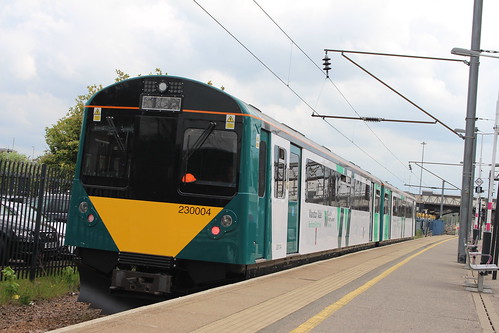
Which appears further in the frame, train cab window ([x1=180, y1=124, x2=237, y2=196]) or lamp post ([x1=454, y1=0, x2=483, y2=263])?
lamp post ([x1=454, y1=0, x2=483, y2=263])

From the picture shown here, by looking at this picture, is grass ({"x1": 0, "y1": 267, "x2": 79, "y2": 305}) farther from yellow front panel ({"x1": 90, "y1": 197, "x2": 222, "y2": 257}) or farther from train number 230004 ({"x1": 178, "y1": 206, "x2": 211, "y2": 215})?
train number 230004 ({"x1": 178, "y1": 206, "x2": 211, "y2": 215})

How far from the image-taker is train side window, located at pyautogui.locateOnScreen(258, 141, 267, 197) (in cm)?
882

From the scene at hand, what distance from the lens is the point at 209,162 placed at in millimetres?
8203

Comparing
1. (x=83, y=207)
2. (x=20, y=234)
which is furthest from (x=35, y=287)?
(x=83, y=207)

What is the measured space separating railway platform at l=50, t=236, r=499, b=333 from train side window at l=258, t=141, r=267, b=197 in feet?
4.84

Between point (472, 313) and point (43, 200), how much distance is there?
296 inches

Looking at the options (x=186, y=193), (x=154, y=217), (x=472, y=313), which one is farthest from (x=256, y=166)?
(x=472, y=313)

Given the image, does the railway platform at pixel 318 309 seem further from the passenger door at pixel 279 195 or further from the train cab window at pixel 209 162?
the train cab window at pixel 209 162

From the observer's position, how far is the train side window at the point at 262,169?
347 inches

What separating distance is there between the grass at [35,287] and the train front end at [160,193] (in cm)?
115

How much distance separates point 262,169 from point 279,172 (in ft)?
3.31

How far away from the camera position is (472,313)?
818 centimetres

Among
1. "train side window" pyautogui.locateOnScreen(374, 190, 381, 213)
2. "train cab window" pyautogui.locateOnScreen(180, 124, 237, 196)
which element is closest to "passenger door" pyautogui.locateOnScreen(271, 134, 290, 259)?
"train cab window" pyautogui.locateOnScreen(180, 124, 237, 196)

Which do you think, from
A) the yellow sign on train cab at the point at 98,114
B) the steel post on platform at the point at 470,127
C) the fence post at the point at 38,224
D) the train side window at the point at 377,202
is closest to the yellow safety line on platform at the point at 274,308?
the yellow sign on train cab at the point at 98,114
